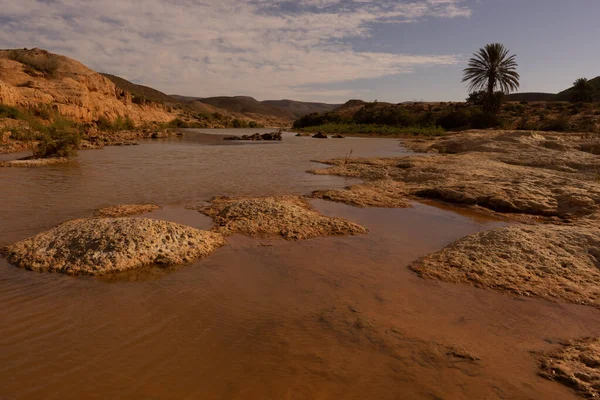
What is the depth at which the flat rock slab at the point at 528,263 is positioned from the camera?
→ 3.49 meters

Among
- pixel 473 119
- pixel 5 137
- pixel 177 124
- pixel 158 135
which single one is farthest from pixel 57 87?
pixel 473 119

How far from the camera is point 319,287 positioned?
3.47 metres

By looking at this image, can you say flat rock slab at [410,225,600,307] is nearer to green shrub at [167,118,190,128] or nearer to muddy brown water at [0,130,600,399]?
muddy brown water at [0,130,600,399]

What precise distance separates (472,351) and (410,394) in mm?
701

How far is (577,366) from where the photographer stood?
2408mm

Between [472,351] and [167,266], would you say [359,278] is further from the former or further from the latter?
[167,266]

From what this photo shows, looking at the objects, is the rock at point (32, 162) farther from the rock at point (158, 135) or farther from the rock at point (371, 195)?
the rock at point (158, 135)

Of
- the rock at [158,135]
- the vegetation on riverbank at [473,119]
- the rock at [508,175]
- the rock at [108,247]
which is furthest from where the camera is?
the rock at [158,135]

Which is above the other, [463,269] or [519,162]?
[519,162]

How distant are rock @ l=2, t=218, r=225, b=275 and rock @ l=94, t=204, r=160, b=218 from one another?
4.50 ft

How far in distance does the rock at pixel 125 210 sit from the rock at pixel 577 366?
5570 mm

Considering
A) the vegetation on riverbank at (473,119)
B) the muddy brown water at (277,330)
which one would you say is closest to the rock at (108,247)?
the muddy brown water at (277,330)

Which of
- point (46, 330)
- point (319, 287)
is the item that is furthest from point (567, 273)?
point (46, 330)

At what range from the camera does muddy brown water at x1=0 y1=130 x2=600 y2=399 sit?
7.21 feet
